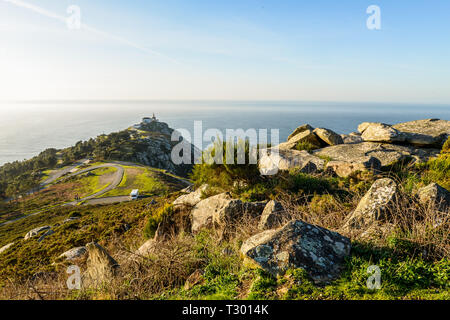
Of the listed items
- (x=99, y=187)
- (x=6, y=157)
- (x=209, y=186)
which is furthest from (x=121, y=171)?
(x=6, y=157)

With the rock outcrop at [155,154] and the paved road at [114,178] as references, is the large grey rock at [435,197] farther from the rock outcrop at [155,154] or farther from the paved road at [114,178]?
the rock outcrop at [155,154]

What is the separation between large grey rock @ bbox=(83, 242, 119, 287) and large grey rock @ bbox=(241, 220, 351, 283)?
284 cm

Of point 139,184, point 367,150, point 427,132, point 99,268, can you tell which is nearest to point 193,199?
point 99,268

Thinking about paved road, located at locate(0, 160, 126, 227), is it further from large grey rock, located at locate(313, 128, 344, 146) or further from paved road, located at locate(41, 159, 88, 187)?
large grey rock, located at locate(313, 128, 344, 146)

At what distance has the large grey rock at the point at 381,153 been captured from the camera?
9.13 m

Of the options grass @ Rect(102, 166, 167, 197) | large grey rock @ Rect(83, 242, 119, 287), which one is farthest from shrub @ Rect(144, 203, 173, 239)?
grass @ Rect(102, 166, 167, 197)

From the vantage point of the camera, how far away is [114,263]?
16.3 ft

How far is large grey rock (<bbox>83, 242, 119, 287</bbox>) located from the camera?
438 centimetres

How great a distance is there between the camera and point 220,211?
22.4ft

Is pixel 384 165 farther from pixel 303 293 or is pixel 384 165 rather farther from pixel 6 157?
pixel 6 157

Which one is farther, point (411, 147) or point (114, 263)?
point (411, 147)
